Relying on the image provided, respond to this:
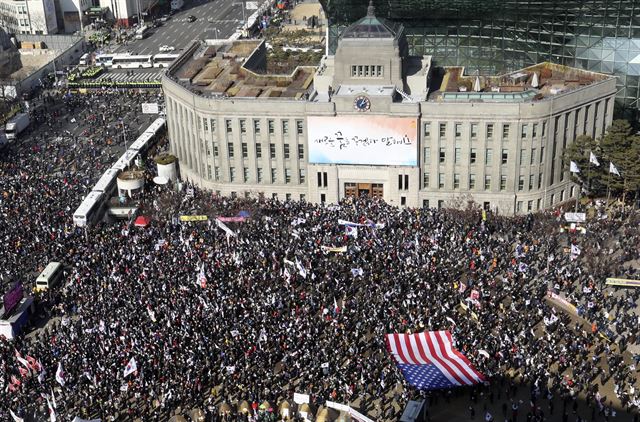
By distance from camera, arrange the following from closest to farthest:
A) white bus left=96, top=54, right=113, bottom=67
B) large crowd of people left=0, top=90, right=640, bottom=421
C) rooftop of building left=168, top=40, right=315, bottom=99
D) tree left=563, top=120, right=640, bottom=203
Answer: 1. large crowd of people left=0, top=90, right=640, bottom=421
2. tree left=563, top=120, right=640, bottom=203
3. rooftop of building left=168, top=40, right=315, bottom=99
4. white bus left=96, top=54, right=113, bottom=67

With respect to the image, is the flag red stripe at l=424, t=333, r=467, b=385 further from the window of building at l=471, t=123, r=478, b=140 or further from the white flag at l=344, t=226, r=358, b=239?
the window of building at l=471, t=123, r=478, b=140

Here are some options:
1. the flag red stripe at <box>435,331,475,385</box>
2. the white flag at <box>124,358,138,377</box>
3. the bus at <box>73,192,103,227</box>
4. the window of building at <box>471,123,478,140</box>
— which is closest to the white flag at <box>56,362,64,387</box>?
the white flag at <box>124,358,138,377</box>

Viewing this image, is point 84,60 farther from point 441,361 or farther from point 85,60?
point 441,361

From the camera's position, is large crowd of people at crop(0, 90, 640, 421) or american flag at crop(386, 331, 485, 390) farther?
large crowd of people at crop(0, 90, 640, 421)

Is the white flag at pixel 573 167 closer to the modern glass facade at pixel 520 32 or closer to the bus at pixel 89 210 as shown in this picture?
the modern glass facade at pixel 520 32

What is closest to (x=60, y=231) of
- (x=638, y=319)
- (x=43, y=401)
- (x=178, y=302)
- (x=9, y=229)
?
(x=9, y=229)

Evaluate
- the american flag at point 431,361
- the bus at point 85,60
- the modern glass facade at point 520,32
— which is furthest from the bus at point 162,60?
the american flag at point 431,361
